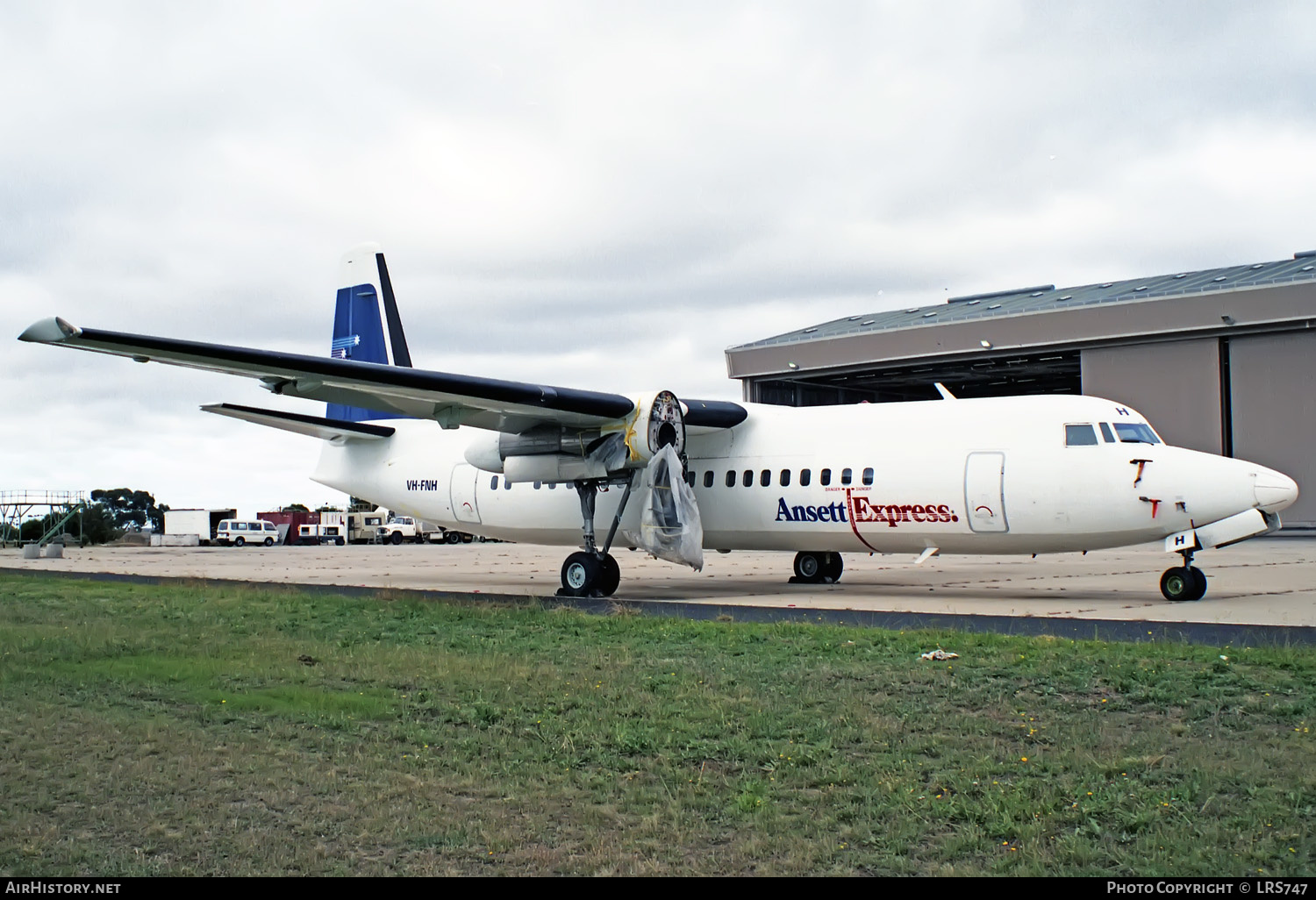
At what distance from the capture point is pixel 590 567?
59.9ft

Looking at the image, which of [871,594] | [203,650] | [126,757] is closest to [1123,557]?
[871,594]

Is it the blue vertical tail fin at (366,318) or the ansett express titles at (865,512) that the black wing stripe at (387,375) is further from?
the blue vertical tail fin at (366,318)

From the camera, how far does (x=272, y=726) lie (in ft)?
23.8

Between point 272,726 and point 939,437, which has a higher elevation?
point 939,437

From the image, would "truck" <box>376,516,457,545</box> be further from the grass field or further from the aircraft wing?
the grass field

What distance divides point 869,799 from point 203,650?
25.7ft

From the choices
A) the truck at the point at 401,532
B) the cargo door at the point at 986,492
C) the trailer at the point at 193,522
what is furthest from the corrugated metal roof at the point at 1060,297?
the trailer at the point at 193,522

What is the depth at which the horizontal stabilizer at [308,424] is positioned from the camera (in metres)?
20.4

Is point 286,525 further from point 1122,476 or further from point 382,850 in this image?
point 382,850

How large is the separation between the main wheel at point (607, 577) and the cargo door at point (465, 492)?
4311mm

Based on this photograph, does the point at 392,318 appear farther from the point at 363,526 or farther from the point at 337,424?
the point at 363,526

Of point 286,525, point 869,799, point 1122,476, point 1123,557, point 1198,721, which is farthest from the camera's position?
point 286,525

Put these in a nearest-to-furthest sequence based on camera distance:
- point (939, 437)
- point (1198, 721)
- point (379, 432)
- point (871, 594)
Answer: point (1198, 721) → point (939, 437) → point (871, 594) → point (379, 432)

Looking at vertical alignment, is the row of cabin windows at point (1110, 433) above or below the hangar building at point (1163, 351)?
below
